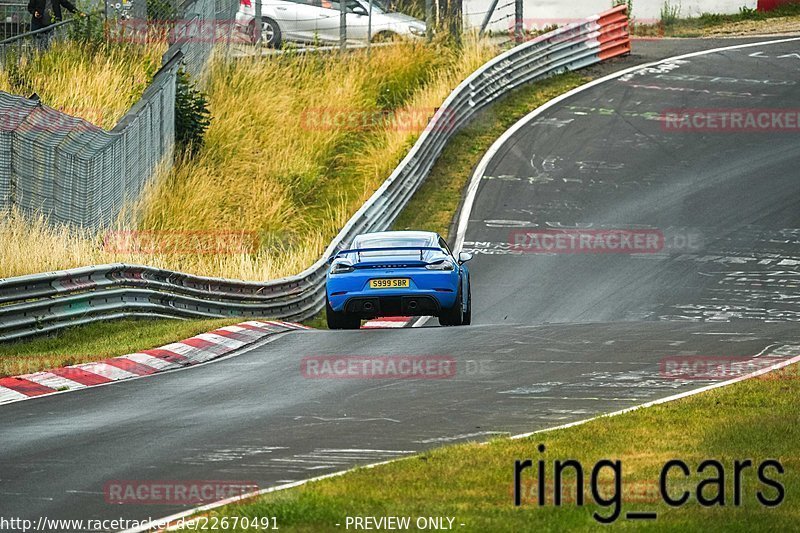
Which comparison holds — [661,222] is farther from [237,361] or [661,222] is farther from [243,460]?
[243,460]

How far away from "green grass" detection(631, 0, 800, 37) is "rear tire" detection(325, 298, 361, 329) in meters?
25.0

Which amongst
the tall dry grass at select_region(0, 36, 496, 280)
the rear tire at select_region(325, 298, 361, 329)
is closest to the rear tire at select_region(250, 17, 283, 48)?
the tall dry grass at select_region(0, 36, 496, 280)

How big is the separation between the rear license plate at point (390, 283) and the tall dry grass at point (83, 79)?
10.8 meters

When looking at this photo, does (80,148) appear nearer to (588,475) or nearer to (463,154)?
(463,154)

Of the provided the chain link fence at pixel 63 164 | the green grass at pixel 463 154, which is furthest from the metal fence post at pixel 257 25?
the chain link fence at pixel 63 164

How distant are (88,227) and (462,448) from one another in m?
13.0

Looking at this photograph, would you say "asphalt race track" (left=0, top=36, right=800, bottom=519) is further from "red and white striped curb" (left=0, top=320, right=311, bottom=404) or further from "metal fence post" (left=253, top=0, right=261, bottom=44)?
"metal fence post" (left=253, top=0, right=261, bottom=44)

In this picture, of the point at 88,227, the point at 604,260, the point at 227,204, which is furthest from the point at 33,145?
the point at 604,260

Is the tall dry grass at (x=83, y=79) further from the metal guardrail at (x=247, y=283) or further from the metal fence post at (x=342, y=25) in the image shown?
the metal fence post at (x=342, y=25)

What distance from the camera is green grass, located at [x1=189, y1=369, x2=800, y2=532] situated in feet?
23.2

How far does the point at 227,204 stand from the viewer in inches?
1048

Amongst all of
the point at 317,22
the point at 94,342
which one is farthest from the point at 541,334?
the point at 317,22

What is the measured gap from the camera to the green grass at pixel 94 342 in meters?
13.7

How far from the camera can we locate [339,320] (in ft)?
56.9
